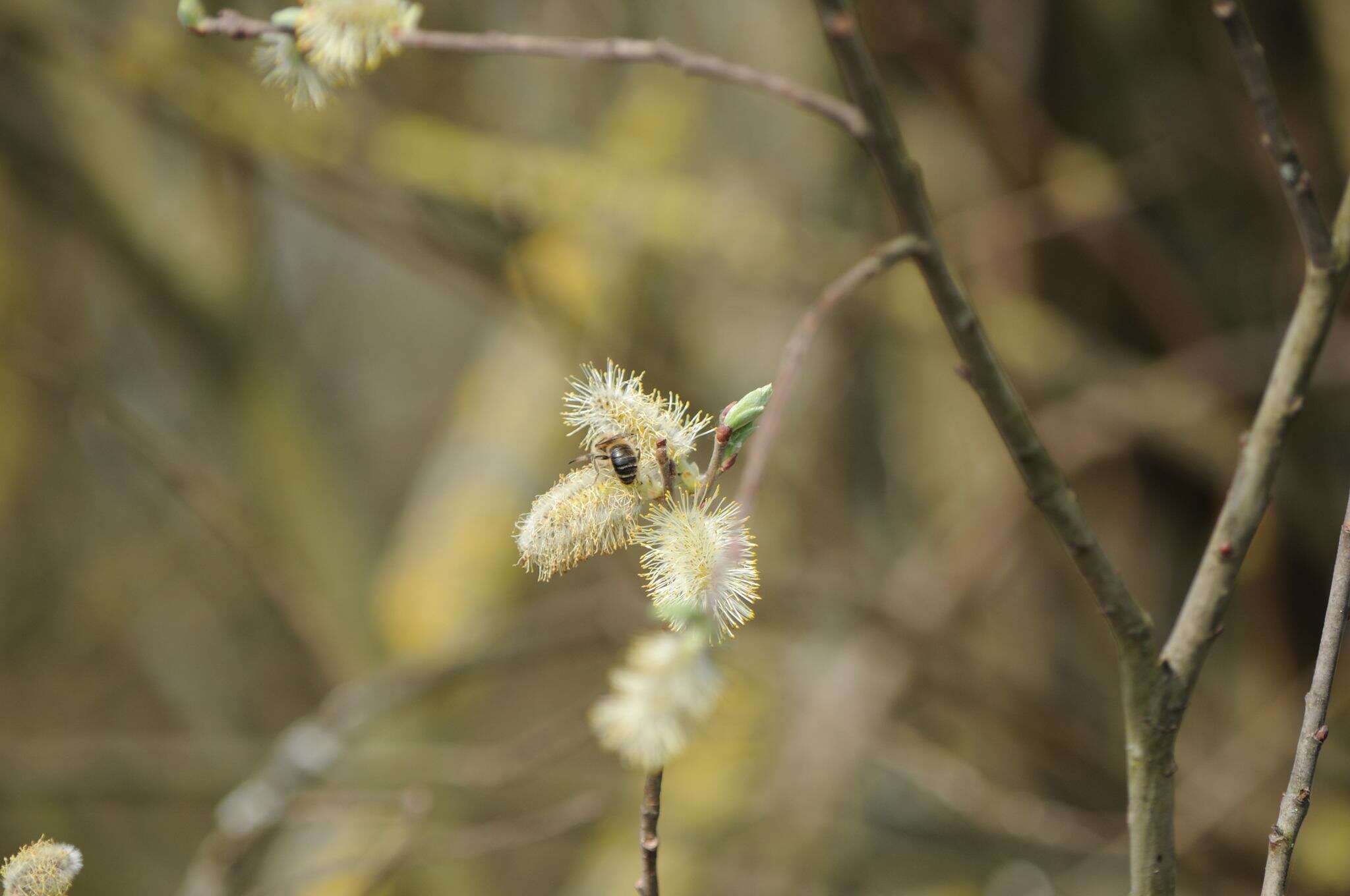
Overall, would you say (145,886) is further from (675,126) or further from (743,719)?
(675,126)

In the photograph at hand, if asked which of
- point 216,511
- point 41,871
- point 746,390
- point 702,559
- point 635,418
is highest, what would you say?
point 746,390

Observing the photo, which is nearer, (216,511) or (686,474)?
(686,474)

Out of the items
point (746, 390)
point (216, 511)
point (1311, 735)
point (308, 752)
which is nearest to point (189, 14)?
point (1311, 735)

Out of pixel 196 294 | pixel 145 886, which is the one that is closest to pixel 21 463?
pixel 196 294

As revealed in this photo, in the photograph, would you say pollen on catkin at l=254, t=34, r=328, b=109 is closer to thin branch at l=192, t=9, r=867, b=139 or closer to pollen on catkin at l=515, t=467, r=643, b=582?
thin branch at l=192, t=9, r=867, b=139

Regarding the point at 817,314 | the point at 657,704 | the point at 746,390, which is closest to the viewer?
the point at 657,704

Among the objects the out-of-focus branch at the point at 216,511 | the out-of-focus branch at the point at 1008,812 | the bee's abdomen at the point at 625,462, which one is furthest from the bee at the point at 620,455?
the out-of-focus branch at the point at 216,511

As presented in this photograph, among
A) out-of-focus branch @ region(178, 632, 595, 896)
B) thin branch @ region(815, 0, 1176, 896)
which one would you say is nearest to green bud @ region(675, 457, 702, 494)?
thin branch @ region(815, 0, 1176, 896)

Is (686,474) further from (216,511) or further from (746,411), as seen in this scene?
(216,511)
